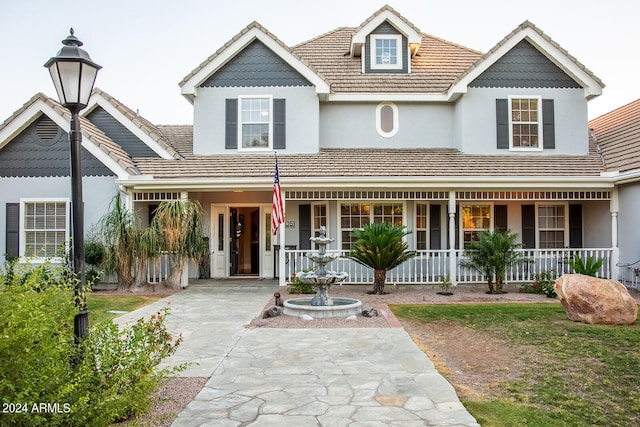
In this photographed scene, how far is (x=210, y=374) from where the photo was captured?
19.8 feet

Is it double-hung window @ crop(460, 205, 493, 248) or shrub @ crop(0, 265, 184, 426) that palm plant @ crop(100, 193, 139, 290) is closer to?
shrub @ crop(0, 265, 184, 426)

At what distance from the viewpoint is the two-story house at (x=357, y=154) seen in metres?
14.0

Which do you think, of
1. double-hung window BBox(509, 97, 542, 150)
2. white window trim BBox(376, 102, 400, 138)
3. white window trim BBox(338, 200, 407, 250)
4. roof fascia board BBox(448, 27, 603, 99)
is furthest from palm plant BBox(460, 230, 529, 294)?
roof fascia board BBox(448, 27, 603, 99)

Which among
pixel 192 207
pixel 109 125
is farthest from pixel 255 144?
pixel 109 125

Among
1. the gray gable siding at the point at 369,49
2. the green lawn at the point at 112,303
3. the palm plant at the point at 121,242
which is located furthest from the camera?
A: the gray gable siding at the point at 369,49

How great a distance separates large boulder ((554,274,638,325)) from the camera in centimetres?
890

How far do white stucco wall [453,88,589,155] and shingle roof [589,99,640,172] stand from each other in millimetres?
872

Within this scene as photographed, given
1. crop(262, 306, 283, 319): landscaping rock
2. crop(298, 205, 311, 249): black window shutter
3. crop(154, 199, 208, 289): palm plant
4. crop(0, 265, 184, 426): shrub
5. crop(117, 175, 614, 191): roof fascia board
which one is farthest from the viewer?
crop(298, 205, 311, 249): black window shutter

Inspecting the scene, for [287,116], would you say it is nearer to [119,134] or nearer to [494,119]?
[119,134]

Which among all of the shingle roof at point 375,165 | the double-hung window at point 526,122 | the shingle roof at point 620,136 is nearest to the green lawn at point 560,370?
the shingle roof at point 375,165

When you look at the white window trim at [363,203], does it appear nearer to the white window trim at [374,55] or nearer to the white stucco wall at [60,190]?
the white window trim at [374,55]

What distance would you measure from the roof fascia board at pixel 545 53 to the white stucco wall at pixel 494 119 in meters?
0.33

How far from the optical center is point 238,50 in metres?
15.4

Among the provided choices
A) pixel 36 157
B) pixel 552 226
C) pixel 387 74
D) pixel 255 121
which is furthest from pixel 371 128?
pixel 36 157
